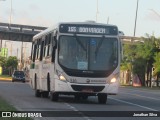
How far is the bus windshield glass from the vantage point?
2508 cm

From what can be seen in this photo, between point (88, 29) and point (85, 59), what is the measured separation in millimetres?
1332

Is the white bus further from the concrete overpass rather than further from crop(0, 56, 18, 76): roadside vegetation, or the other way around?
crop(0, 56, 18, 76): roadside vegetation

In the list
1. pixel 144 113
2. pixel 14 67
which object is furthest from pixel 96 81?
pixel 14 67

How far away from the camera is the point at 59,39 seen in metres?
25.2

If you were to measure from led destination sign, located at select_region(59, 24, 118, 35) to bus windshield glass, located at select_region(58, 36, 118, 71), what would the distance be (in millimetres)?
→ 267

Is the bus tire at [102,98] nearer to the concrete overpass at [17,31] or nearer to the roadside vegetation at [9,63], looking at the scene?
the concrete overpass at [17,31]

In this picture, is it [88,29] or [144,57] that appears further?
[144,57]

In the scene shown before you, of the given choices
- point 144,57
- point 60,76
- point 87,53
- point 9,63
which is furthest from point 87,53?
point 9,63

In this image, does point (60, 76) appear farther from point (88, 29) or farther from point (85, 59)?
point (88, 29)

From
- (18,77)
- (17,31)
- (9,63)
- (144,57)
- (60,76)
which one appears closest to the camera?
(60,76)

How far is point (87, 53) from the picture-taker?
25172 millimetres

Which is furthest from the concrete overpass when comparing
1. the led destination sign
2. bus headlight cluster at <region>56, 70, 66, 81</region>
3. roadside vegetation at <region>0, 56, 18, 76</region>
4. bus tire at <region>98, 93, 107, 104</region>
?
bus headlight cluster at <region>56, 70, 66, 81</region>

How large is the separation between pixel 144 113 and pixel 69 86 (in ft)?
16.9

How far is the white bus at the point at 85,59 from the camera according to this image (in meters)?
24.9
